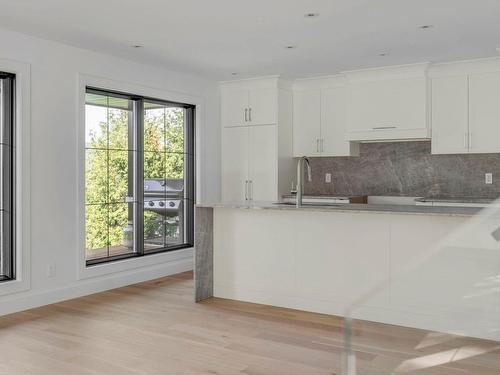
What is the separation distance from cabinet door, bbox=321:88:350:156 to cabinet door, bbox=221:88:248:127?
1022 millimetres

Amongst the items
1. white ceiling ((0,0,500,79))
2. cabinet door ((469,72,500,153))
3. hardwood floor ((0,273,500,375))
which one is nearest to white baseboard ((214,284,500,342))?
hardwood floor ((0,273,500,375))

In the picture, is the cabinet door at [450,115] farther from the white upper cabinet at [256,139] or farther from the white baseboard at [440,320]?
the white baseboard at [440,320]

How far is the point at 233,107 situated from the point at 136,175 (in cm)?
177

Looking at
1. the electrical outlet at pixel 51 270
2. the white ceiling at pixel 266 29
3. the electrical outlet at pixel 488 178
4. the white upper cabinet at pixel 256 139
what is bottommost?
the electrical outlet at pixel 51 270

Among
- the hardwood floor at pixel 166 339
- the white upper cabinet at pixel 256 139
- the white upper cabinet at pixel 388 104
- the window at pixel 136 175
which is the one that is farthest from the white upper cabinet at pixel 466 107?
the window at pixel 136 175

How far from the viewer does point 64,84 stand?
5.01 m

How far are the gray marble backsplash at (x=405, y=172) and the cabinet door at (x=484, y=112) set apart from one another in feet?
1.13

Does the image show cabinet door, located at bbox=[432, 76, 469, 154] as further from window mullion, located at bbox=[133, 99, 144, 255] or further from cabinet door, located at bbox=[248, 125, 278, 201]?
window mullion, located at bbox=[133, 99, 144, 255]

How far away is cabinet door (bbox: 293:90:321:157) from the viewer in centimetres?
681

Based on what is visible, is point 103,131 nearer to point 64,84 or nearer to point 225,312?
point 64,84

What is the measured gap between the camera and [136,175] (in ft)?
19.5

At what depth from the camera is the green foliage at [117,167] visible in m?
5.45

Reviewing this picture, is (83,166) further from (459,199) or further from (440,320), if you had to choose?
(440,320)

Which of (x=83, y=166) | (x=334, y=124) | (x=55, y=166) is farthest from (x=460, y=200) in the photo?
(x=55, y=166)
